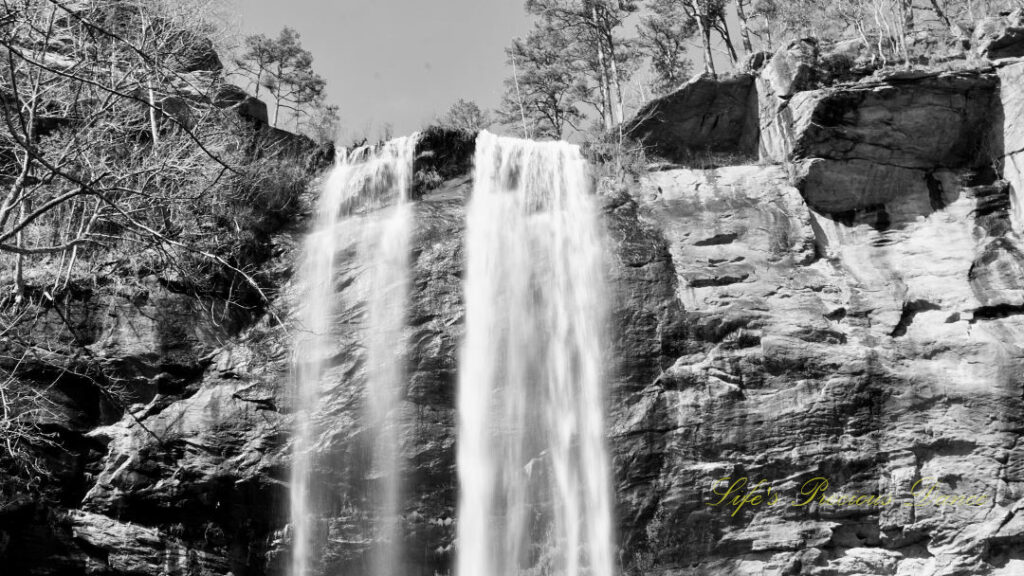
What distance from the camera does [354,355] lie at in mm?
11258

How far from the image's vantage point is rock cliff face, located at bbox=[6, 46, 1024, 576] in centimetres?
1019

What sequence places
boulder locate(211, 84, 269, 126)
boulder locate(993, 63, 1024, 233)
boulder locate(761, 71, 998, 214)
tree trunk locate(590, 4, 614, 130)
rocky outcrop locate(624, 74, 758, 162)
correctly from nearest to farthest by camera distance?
boulder locate(993, 63, 1024, 233)
boulder locate(761, 71, 998, 214)
rocky outcrop locate(624, 74, 758, 162)
boulder locate(211, 84, 269, 126)
tree trunk locate(590, 4, 614, 130)

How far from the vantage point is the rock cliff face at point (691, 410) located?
10188 millimetres

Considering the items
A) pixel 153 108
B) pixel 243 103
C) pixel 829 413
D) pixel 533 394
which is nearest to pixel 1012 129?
pixel 829 413

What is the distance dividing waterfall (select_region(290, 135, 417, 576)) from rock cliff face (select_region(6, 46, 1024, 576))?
0.19 m

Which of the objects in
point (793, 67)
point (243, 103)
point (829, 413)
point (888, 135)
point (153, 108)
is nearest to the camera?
point (153, 108)

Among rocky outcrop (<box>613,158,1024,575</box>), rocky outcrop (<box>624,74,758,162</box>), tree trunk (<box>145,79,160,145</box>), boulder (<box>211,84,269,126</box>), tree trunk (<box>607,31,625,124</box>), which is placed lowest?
rocky outcrop (<box>613,158,1024,575</box>)

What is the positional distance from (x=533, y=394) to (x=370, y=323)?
2505 mm

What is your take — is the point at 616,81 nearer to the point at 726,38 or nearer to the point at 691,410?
the point at 726,38

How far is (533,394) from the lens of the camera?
11.3 meters

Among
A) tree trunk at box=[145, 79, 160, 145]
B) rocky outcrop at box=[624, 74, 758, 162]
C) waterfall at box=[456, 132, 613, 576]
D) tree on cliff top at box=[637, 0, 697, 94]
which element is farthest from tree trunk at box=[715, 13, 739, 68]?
tree trunk at box=[145, 79, 160, 145]

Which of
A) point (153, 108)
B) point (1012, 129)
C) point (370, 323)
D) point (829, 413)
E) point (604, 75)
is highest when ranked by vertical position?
point (604, 75)

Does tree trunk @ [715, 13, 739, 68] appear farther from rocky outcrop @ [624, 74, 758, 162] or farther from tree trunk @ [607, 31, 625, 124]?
rocky outcrop @ [624, 74, 758, 162]

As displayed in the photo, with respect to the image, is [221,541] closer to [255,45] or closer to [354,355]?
[354,355]
